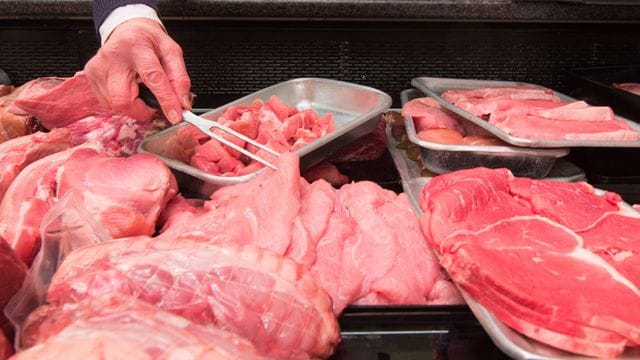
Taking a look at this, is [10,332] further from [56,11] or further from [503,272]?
[56,11]

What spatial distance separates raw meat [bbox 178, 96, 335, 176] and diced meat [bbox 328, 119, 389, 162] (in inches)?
6.9

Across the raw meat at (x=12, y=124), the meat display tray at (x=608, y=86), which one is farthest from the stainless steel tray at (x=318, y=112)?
the meat display tray at (x=608, y=86)

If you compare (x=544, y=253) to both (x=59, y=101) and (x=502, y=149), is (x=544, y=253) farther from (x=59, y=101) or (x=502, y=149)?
(x=59, y=101)

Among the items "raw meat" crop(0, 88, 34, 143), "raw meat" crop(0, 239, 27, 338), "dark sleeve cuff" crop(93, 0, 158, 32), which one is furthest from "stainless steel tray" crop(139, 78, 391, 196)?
"raw meat" crop(0, 239, 27, 338)

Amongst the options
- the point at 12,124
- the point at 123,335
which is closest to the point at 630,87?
the point at 123,335

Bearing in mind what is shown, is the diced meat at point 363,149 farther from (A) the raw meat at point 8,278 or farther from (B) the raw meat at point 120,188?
Result: (A) the raw meat at point 8,278

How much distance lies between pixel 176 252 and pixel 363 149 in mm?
1455

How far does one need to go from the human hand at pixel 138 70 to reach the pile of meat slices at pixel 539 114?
140 cm

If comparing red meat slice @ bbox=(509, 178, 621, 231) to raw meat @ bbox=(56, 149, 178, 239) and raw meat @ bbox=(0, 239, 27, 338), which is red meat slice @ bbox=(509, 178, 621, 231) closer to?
raw meat @ bbox=(56, 149, 178, 239)

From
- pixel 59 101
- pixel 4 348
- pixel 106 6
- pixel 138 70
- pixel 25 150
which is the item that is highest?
pixel 106 6

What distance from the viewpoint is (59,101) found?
236cm

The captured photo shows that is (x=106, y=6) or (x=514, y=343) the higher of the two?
(x=106, y=6)

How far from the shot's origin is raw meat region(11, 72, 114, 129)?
2.32m

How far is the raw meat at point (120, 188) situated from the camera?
1639 mm
